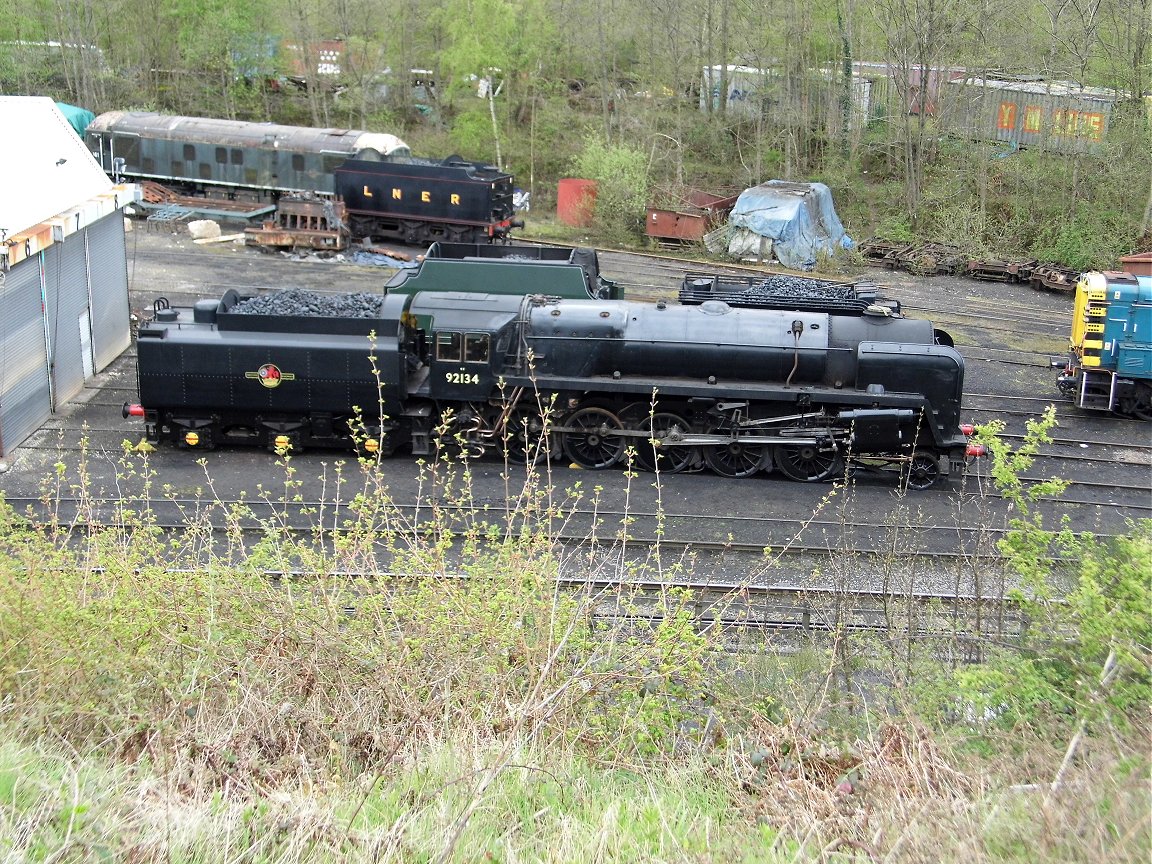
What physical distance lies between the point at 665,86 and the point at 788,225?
1150cm

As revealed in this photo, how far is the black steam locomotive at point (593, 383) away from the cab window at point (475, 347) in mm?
22

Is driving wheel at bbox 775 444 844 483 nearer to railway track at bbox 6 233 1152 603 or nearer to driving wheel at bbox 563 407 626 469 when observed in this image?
railway track at bbox 6 233 1152 603

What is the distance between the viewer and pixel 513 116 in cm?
4050

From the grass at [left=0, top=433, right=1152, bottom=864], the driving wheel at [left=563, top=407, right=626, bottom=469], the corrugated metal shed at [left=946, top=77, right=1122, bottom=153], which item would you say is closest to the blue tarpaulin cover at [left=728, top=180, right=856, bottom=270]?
the corrugated metal shed at [left=946, top=77, right=1122, bottom=153]

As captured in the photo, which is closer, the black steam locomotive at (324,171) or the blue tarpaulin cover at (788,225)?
the black steam locomotive at (324,171)

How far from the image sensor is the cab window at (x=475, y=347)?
15555mm

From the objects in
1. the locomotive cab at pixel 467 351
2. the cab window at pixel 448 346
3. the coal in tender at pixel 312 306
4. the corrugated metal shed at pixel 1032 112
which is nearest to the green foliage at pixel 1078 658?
the locomotive cab at pixel 467 351

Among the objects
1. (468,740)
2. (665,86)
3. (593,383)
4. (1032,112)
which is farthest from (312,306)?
(1032,112)

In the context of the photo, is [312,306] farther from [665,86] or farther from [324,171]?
[665,86]

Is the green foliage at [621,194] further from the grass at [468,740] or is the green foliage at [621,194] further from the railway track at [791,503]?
the grass at [468,740]

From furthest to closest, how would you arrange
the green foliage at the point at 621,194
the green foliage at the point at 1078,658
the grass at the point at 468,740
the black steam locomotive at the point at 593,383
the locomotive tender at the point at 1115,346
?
the green foliage at the point at 621,194 → the locomotive tender at the point at 1115,346 → the black steam locomotive at the point at 593,383 → the green foliage at the point at 1078,658 → the grass at the point at 468,740

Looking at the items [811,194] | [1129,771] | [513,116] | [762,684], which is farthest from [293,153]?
[1129,771]

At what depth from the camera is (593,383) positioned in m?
Answer: 15.5

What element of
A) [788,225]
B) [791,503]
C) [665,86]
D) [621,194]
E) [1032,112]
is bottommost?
[791,503]
